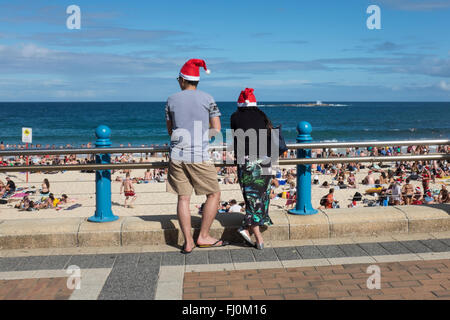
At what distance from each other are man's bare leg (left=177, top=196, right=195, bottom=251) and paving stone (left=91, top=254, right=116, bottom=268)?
706 mm

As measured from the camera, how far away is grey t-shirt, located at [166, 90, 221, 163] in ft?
15.0

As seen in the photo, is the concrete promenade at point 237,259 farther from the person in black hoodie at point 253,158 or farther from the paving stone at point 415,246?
the person in black hoodie at point 253,158

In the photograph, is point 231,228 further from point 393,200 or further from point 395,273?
point 393,200

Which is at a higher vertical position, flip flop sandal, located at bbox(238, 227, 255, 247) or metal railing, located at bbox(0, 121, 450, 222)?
metal railing, located at bbox(0, 121, 450, 222)

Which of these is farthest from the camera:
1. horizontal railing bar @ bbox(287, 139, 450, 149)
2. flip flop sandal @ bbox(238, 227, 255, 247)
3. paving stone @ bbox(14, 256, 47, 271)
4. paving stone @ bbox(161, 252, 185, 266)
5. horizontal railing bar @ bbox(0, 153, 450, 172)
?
horizontal railing bar @ bbox(287, 139, 450, 149)

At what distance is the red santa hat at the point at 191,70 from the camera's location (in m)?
4.56

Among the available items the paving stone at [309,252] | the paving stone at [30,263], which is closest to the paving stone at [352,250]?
the paving stone at [309,252]

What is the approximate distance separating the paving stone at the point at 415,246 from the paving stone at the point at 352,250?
488 millimetres

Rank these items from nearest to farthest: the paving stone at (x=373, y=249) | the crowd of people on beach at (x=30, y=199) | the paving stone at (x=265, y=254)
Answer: the paving stone at (x=265, y=254) < the paving stone at (x=373, y=249) < the crowd of people on beach at (x=30, y=199)

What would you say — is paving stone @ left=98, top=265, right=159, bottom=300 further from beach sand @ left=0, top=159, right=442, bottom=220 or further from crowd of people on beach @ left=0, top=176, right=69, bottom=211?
crowd of people on beach @ left=0, top=176, right=69, bottom=211

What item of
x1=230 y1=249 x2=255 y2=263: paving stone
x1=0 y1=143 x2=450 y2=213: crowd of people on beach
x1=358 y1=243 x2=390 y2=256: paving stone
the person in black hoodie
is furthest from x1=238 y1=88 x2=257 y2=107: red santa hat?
x1=0 y1=143 x2=450 y2=213: crowd of people on beach

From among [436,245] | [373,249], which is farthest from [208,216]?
[436,245]

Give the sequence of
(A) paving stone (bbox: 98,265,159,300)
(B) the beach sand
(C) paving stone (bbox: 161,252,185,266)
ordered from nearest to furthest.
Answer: (A) paving stone (bbox: 98,265,159,300), (C) paving stone (bbox: 161,252,185,266), (B) the beach sand
